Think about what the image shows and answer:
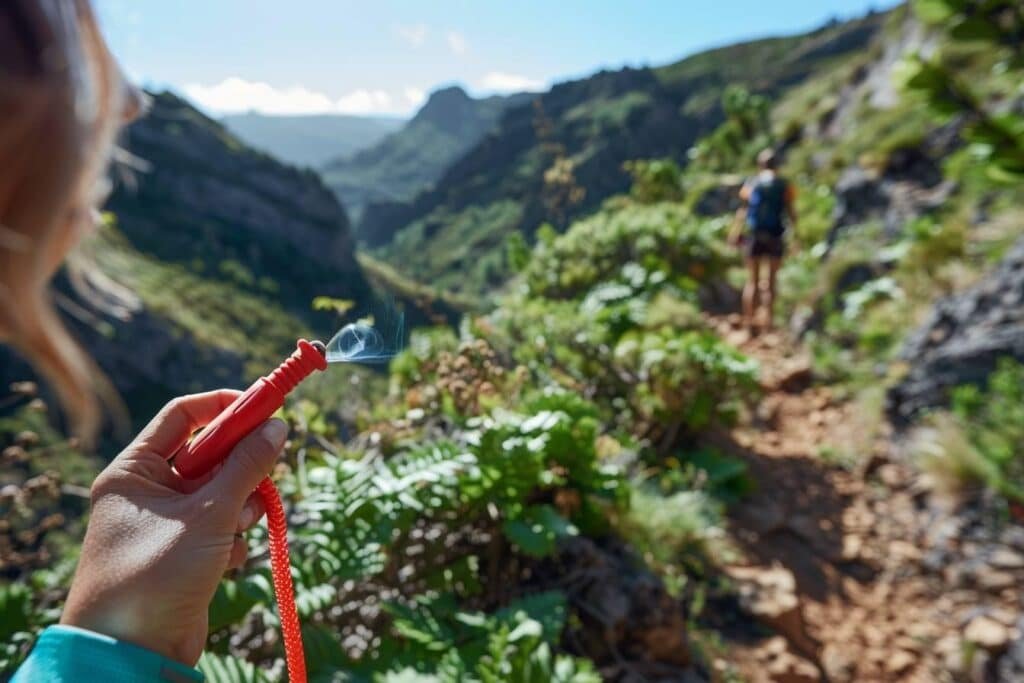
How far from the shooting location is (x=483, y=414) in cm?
288

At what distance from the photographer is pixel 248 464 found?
1001 millimetres

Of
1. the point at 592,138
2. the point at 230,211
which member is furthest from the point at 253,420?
the point at 230,211

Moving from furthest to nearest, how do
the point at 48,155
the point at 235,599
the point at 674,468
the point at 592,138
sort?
the point at 592,138, the point at 674,468, the point at 235,599, the point at 48,155

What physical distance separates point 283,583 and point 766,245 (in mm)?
7291

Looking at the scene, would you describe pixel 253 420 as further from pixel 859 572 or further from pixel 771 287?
pixel 771 287

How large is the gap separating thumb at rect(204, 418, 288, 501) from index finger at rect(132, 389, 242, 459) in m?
0.14

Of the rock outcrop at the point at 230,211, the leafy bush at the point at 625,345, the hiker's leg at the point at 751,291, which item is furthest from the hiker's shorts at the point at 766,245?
the rock outcrop at the point at 230,211

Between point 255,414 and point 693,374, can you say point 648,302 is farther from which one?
point 255,414

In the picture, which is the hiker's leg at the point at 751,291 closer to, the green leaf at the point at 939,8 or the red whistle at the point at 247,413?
the green leaf at the point at 939,8

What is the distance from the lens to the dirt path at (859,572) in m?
3.36

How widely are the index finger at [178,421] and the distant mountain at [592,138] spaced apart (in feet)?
182

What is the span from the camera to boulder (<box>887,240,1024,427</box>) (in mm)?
4848

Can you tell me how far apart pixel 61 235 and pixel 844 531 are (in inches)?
199

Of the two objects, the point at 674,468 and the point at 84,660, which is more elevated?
the point at 84,660
